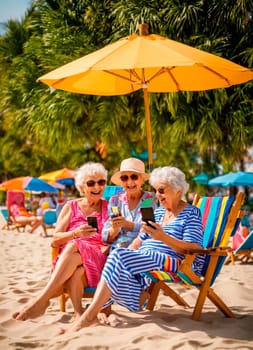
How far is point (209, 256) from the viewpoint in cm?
A: 403

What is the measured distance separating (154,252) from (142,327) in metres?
0.55

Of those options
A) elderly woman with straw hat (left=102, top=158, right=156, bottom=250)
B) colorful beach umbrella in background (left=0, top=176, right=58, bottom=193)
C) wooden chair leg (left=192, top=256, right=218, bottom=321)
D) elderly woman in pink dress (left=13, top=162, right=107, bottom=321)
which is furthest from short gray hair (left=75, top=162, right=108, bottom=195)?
colorful beach umbrella in background (left=0, top=176, right=58, bottom=193)

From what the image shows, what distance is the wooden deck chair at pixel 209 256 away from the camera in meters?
3.75

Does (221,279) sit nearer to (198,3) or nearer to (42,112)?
(198,3)

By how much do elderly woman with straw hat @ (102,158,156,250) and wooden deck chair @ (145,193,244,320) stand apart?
1.44ft

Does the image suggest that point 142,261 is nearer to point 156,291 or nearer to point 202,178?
point 156,291

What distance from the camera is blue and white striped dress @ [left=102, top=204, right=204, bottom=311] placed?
3.71 metres

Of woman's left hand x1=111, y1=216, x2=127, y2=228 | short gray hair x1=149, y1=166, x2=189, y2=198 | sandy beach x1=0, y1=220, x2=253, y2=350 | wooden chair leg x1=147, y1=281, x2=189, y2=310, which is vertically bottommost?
sandy beach x1=0, y1=220, x2=253, y2=350

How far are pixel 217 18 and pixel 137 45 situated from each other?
741 centimetres

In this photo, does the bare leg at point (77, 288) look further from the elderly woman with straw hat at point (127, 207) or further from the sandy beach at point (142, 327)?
the elderly woman with straw hat at point (127, 207)

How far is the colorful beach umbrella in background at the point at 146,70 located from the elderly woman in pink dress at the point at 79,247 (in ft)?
2.89

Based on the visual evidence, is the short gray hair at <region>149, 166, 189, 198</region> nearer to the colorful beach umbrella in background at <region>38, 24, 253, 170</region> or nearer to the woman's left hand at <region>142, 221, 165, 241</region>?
the woman's left hand at <region>142, 221, 165, 241</region>

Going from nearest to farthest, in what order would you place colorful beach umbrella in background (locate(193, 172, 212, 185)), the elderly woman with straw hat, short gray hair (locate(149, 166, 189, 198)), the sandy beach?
the sandy beach, short gray hair (locate(149, 166, 189, 198)), the elderly woman with straw hat, colorful beach umbrella in background (locate(193, 172, 212, 185))

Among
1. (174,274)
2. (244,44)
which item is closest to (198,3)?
(244,44)
